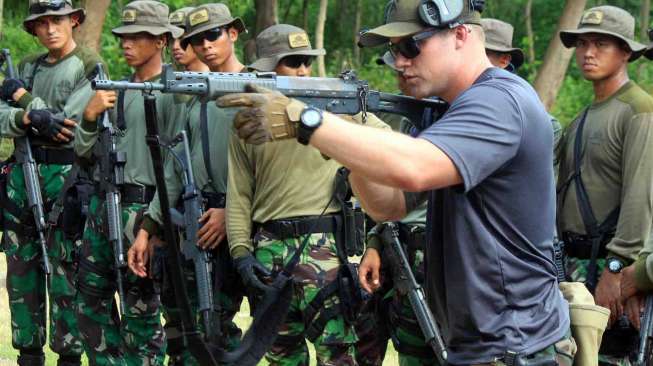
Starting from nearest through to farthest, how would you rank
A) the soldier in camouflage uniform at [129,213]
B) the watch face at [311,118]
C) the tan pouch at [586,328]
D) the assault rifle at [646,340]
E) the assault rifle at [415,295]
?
the watch face at [311,118], the tan pouch at [586,328], the assault rifle at [415,295], the assault rifle at [646,340], the soldier in camouflage uniform at [129,213]

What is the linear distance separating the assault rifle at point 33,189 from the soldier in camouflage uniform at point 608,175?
11.3 ft

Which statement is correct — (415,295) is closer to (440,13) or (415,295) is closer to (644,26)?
(440,13)

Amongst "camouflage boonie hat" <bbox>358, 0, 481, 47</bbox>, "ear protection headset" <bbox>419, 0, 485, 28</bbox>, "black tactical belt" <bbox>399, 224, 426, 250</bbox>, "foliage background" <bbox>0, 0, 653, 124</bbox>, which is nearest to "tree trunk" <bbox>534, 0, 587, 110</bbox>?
"foliage background" <bbox>0, 0, 653, 124</bbox>

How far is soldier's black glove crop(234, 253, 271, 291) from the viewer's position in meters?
6.28

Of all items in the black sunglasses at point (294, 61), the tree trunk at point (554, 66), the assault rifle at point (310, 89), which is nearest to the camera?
the assault rifle at point (310, 89)

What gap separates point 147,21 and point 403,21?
410 centimetres

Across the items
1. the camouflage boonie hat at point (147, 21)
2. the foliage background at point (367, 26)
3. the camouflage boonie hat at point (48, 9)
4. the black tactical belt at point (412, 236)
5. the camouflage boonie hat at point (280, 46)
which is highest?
the camouflage boonie hat at point (280, 46)

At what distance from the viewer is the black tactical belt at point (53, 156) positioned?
8125mm

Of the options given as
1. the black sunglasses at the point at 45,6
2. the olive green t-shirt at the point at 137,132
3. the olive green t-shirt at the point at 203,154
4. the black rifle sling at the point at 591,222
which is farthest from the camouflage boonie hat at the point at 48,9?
the black rifle sling at the point at 591,222

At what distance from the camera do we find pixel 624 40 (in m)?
6.61

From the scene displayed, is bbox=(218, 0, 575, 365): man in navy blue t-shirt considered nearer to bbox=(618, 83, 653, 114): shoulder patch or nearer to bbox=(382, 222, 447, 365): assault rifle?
bbox=(382, 222, 447, 365): assault rifle

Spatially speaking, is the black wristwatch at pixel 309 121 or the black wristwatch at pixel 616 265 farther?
the black wristwatch at pixel 616 265

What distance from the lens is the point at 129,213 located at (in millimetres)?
7383

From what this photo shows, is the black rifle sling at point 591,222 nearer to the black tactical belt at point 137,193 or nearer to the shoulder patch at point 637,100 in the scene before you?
the shoulder patch at point 637,100
